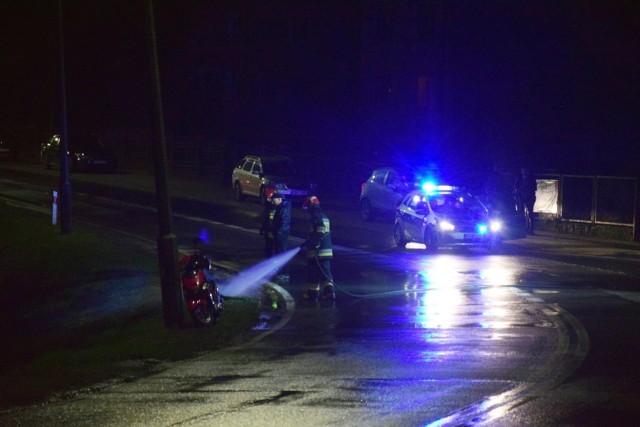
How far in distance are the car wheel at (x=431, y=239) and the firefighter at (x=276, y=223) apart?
4.60 metres

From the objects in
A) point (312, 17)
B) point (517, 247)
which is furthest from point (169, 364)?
point (312, 17)

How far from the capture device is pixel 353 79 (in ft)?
180

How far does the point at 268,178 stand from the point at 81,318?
1915 centimetres

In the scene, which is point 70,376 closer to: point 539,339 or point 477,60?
point 539,339

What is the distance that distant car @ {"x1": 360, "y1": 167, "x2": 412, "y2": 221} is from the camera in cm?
3091

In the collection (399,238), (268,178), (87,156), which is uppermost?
(87,156)

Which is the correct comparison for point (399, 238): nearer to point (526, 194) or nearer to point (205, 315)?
point (526, 194)

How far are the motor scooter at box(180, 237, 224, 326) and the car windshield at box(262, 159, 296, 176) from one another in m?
21.8

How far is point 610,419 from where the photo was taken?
8.44 metres

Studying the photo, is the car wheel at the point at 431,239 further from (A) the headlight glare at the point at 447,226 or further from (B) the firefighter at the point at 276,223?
(B) the firefighter at the point at 276,223

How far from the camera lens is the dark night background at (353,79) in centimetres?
3925

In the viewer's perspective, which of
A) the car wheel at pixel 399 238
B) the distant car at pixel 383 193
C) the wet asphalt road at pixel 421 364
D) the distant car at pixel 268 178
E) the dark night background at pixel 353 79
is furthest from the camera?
the dark night background at pixel 353 79

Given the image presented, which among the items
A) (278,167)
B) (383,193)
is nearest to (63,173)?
(383,193)

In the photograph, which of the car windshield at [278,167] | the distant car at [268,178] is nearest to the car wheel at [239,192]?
the distant car at [268,178]
